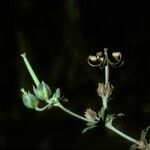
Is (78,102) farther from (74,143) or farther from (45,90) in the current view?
(45,90)

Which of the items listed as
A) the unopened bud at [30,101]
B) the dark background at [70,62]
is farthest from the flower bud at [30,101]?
the dark background at [70,62]

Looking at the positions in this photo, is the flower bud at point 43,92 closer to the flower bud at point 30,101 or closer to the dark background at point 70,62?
the flower bud at point 30,101

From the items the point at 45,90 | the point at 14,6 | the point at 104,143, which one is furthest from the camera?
the point at 104,143

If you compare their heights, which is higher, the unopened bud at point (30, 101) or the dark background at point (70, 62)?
the dark background at point (70, 62)

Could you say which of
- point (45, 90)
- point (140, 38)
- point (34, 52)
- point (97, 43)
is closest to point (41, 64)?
point (34, 52)

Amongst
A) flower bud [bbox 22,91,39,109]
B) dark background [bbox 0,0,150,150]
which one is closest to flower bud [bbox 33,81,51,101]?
flower bud [bbox 22,91,39,109]

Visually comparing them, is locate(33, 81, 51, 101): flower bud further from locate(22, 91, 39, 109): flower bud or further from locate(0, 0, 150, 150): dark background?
locate(0, 0, 150, 150): dark background

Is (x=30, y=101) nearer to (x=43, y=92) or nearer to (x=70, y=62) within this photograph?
(x=43, y=92)

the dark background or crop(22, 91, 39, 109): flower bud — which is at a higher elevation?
the dark background
